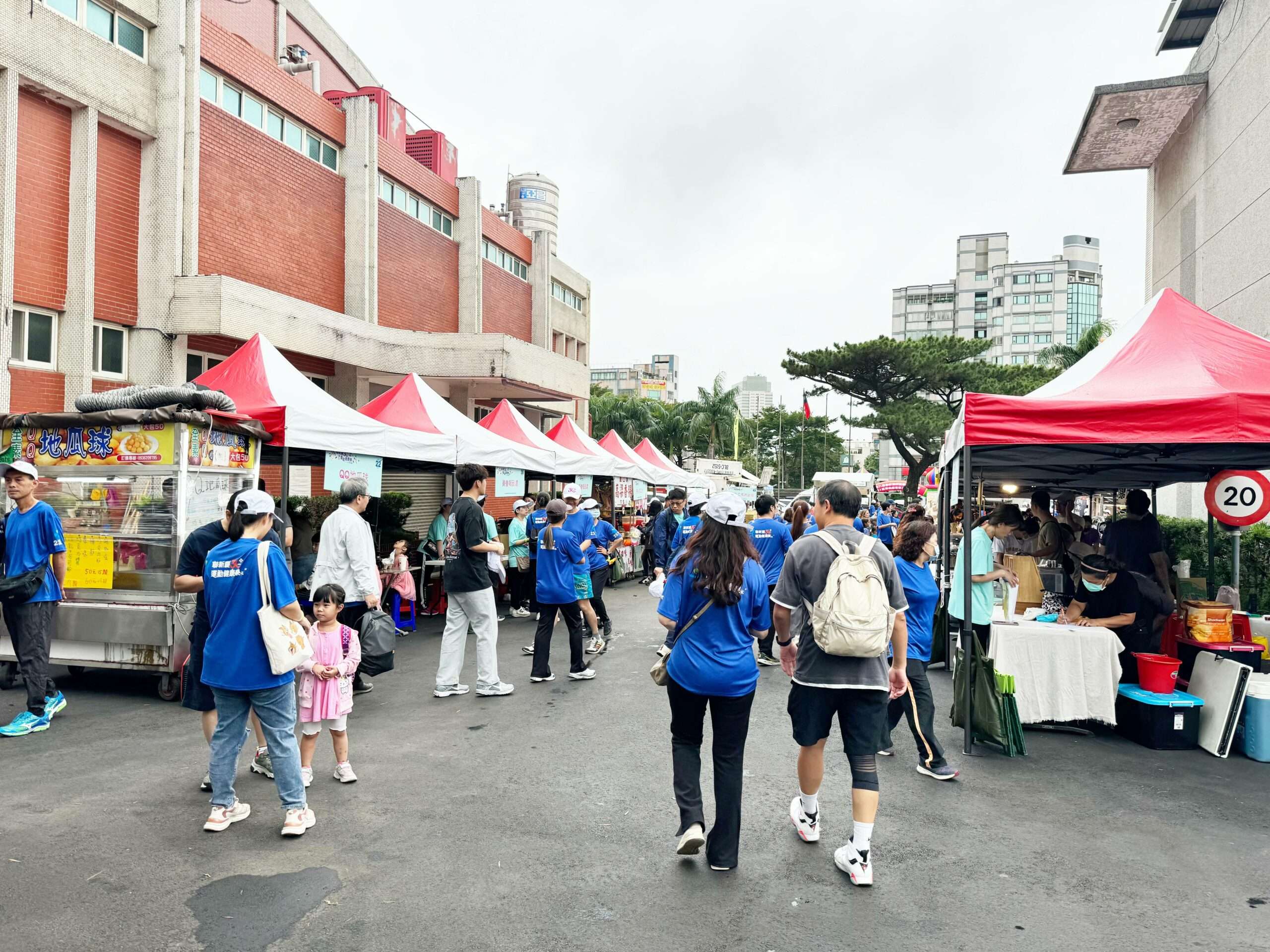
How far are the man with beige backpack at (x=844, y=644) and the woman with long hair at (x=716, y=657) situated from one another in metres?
0.22

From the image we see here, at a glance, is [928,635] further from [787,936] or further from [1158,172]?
[1158,172]

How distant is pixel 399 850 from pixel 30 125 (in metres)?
14.9

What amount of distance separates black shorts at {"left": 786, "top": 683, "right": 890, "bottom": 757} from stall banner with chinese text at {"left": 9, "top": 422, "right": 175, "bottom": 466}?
19.6ft

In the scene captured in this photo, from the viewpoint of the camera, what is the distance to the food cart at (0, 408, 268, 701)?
22.9 feet

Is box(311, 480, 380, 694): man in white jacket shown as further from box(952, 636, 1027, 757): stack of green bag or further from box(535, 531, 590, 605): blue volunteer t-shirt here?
box(952, 636, 1027, 757): stack of green bag

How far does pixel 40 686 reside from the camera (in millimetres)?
6023

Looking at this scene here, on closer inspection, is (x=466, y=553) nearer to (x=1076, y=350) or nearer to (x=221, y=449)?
(x=221, y=449)

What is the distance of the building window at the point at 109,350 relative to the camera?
48.6 ft

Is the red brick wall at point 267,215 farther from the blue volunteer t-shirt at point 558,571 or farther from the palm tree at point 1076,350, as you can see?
the palm tree at point 1076,350

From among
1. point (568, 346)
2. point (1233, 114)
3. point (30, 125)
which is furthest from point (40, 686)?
point (568, 346)

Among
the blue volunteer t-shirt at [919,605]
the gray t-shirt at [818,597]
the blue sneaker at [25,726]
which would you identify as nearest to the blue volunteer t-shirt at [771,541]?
the blue volunteer t-shirt at [919,605]

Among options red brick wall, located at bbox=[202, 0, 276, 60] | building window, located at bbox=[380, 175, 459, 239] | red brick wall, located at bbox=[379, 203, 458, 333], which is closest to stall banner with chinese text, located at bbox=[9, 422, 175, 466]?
red brick wall, located at bbox=[379, 203, 458, 333]

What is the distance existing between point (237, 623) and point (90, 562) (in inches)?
170

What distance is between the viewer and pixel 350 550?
6.65 metres
